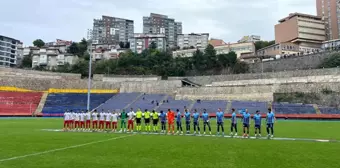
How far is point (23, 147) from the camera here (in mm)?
13242

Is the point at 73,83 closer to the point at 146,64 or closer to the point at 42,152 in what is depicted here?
the point at 146,64

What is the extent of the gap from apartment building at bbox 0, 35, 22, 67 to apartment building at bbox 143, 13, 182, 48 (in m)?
69.9

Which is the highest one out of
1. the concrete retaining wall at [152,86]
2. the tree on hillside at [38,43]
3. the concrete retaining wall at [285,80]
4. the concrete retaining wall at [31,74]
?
the tree on hillside at [38,43]

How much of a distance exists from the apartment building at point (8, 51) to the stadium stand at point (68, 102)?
63.7 metres

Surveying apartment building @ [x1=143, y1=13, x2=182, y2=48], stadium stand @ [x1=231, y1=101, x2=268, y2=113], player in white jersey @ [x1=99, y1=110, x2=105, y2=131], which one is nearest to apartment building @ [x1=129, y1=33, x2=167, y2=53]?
apartment building @ [x1=143, y1=13, x2=182, y2=48]

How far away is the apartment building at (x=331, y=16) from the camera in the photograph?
100 m

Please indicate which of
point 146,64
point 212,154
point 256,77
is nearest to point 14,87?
point 146,64

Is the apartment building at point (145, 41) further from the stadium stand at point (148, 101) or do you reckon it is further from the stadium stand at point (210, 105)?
the stadium stand at point (210, 105)

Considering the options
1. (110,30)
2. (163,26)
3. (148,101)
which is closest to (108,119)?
(148,101)

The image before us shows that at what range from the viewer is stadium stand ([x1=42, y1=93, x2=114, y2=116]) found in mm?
54838

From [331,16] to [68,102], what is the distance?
8885 cm

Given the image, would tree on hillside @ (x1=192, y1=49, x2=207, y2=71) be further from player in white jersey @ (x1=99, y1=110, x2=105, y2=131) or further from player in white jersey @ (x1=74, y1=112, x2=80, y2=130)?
player in white jersey @ (x1=99, y1=110, x2=105, y2=131)

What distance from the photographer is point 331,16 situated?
103125 millimetres

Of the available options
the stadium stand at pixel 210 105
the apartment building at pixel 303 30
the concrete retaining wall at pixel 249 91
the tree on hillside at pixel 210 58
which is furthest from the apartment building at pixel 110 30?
the stadium stand at pixel 210 105
